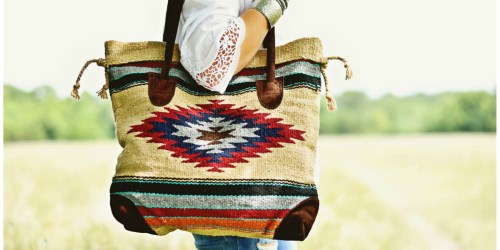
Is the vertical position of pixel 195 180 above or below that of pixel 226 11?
below

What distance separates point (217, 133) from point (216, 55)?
218 mm

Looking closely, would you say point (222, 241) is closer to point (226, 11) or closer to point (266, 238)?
point (266, 238)

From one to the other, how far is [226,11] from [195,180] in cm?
44

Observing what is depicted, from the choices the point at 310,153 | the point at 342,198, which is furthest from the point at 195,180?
the point at 342,198

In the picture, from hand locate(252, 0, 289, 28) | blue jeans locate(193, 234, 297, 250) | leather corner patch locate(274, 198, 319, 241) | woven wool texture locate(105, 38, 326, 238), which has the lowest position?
blue jeans locate(193, 234, 297, 250)

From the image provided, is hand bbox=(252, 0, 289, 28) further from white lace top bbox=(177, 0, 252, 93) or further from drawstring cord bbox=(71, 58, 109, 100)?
drawstring cord bbox=(71, 58, 109, 100)

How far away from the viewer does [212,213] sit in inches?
60.4

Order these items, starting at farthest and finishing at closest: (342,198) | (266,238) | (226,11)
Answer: (342,198) < (266,238) < (226,11)

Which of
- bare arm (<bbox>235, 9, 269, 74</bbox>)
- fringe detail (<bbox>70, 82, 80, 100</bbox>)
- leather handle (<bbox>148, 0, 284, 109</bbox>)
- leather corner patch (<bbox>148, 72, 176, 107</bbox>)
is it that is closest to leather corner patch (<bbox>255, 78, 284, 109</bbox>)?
leather handle (<bbox>148, 0, 284, 109</bbox>)

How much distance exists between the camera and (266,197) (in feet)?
4.98

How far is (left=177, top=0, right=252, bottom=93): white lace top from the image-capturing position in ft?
4.73

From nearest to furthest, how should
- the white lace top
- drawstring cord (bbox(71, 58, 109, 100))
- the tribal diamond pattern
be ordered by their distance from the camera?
the white lace top
the tribal diamond pattern
drawstring cord (bbox(71, 58, 109, 100))

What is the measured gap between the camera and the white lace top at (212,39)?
56.7 inches

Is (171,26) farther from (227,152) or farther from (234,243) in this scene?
(234,243)
